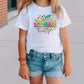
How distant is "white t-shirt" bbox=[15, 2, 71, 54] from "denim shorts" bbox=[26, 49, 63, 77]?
1.9 inches

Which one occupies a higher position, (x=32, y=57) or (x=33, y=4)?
(x=33, y=4)

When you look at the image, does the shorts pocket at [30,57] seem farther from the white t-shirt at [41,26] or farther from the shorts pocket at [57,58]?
the shorts pocket at [57,58]

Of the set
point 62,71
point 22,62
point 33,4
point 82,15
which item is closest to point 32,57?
point 22,62

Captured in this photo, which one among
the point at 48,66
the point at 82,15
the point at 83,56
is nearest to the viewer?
the point at 48,66

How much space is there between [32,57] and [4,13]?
6353 mm

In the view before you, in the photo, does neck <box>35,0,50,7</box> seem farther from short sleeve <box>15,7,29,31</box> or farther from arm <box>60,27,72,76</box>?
arm <box>60,27,72,76</box>

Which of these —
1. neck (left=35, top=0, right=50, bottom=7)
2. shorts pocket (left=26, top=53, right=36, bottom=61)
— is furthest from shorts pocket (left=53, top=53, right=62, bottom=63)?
neck (left=35, top=0, right=50, bottom=7)

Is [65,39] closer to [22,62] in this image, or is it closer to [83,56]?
[22,62]

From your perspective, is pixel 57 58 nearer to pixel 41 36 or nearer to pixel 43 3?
pixel 41 36

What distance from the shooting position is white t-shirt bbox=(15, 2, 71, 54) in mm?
2281

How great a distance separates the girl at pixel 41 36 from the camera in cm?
228

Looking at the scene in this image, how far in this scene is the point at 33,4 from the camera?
233cm

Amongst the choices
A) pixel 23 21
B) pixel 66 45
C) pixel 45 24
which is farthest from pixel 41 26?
pixel 66 45

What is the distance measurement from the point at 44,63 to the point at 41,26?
35 cm
